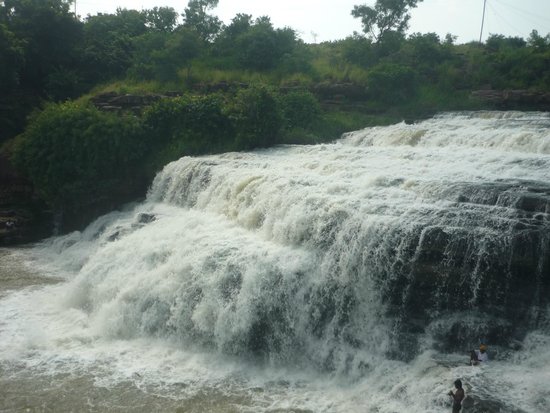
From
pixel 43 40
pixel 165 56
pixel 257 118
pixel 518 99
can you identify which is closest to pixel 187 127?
pixel 257 118

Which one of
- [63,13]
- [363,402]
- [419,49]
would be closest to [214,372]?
[363,402]

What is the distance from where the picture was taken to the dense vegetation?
20812mm

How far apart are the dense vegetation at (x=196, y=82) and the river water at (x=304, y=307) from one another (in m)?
7.38

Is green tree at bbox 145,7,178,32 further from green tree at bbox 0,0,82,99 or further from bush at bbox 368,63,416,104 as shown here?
bush at bbox 368,63,416,104

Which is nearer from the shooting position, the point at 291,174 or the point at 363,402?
the point at 363,402

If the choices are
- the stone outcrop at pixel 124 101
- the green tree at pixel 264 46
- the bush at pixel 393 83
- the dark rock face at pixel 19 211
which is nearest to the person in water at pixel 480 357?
the dark rock face at pixel 19 211

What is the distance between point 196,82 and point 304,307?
22.4m

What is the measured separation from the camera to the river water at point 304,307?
28.9ft

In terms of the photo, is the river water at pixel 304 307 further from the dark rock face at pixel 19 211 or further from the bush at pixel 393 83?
the bush at pixel 393 83

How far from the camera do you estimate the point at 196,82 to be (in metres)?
29.9

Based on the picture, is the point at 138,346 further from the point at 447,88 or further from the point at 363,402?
the point at 447,88

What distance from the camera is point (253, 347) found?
10508 millimetres

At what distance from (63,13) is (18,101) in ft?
25.8

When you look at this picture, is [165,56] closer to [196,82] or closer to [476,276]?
[196,82]
